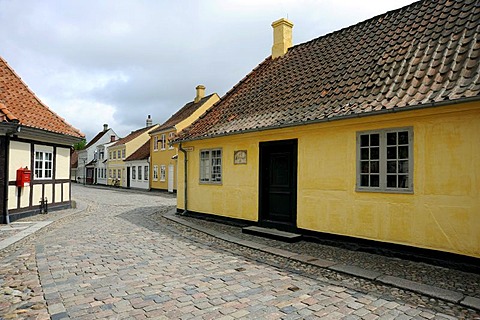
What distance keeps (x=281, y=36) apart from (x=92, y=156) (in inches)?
1663

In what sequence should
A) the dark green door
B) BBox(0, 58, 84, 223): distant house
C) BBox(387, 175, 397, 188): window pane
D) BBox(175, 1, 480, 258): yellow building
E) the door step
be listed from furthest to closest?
BBox(0, 58, 84, 223): distant house < the dark green door < the door step < BBox(387, 175, 397, 188): window pane < BBox(175, 1, 480, 258): yellow building

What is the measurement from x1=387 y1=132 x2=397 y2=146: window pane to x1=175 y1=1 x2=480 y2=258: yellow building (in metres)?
0.02

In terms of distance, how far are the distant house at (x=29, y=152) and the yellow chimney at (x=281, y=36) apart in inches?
341

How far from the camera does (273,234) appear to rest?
8234 mm

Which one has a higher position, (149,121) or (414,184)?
(149,121)

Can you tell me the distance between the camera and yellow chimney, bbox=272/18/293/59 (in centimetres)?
1268

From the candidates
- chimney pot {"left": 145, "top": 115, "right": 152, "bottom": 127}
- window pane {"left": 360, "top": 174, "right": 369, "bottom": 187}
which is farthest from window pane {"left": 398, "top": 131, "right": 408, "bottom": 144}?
chimney pot {"left": 145, "top": 115, "right": 152, "bottom": 127}

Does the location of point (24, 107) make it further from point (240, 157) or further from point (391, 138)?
point (391, 138)

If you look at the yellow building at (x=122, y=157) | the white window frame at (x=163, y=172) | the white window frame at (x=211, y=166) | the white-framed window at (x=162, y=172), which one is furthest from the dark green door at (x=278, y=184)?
the yellow building at (x=122, y=157)

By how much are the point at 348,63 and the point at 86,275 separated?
775 cm

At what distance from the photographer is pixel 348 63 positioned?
351 inches

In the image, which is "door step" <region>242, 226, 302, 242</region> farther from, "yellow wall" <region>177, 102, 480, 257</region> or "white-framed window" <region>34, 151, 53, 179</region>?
"white-framed window" <region>34, 151, 53, 179</region>

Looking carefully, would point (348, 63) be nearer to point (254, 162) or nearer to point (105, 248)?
point (254, 162)

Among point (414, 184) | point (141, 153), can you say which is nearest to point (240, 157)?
point (414, 184)
